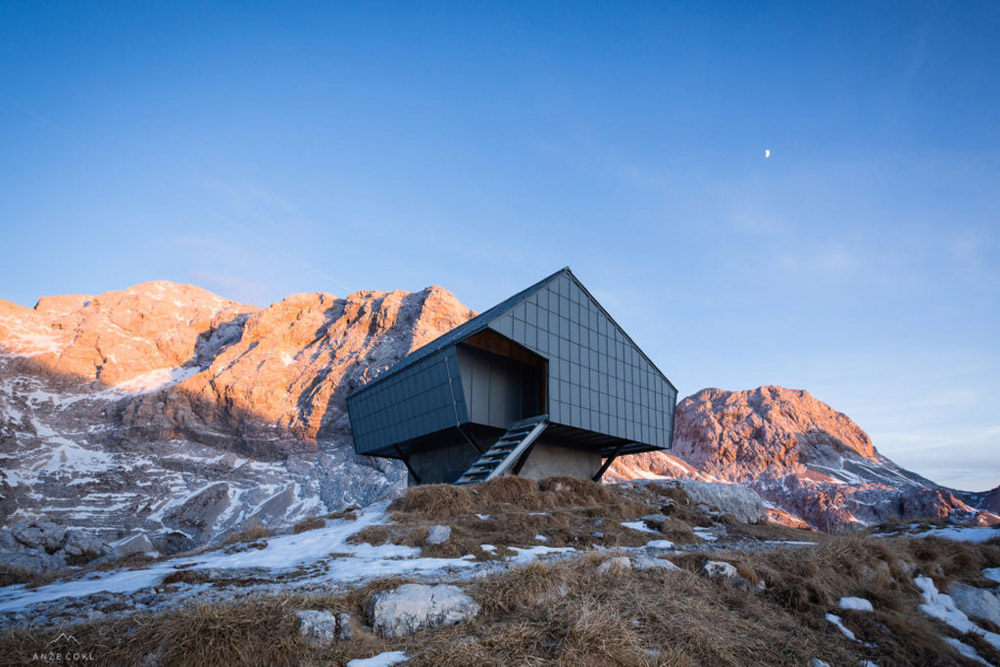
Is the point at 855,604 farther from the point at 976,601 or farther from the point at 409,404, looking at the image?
the point at 409,404

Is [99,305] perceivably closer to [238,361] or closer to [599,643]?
[238,361]

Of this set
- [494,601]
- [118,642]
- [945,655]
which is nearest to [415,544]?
[494,601]

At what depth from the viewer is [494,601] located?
5.67 m

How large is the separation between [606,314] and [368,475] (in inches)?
2301

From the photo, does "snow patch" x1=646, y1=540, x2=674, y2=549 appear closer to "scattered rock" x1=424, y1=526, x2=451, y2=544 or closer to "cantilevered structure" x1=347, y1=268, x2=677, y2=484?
"scattered rock" x1=424, y1=526, x2=451, y2=544

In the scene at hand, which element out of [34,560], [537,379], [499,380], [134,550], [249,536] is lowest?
[134,550]

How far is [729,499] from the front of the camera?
2078cm

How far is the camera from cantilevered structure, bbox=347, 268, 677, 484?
23984 mm

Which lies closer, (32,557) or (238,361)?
(32,557)

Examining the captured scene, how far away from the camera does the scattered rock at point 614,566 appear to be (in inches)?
265

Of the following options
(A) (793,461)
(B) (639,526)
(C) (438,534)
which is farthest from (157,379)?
(A) (793,461)

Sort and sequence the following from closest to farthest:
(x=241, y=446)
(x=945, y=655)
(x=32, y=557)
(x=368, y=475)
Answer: (x=945, y=655)
(x=32, y=557)
(x=368, y=475)
(x=241, y=446)

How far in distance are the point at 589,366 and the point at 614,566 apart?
64.2 ft

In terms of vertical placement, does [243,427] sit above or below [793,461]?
below
